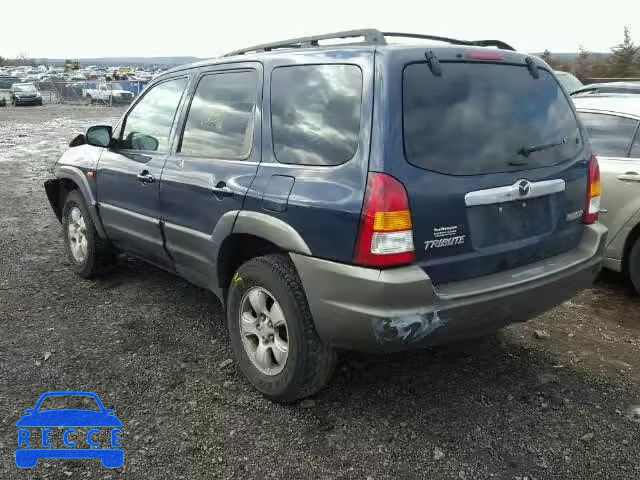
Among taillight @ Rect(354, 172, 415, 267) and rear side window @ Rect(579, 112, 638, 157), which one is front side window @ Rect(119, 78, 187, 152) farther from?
rear side window @ Rect(579, 112, 638, 157)

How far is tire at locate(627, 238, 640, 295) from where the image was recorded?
4.52 meters

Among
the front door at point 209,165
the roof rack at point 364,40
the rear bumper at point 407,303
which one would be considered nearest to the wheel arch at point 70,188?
the front door at point 209,165

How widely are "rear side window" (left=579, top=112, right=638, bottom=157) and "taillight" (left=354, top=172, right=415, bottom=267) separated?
301 centimetres

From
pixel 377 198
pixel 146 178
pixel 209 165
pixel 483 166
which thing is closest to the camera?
pixel 377 198

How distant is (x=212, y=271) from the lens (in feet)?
11.6

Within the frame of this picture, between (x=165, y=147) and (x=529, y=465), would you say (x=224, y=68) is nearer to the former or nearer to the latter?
(x=165, y=147)

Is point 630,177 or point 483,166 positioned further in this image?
point 630,177

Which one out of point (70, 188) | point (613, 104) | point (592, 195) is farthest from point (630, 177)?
point (70, 188)

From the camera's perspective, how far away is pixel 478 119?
2.80m

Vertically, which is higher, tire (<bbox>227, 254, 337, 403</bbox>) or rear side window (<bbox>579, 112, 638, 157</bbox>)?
rear side window (<bbox>579, 112, 638, 157</bbox>)

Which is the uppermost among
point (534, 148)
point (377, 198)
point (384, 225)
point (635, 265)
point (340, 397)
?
point (534, 148)

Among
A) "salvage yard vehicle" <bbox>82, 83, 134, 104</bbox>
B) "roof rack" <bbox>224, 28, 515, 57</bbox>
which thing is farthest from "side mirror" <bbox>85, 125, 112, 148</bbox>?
"salvage yard vehicle" <bbox>82, 83, 134, 104</bbox>

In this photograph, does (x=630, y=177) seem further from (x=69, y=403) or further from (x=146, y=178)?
(x=69, y=403)

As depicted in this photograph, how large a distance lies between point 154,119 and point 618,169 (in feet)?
11.8
